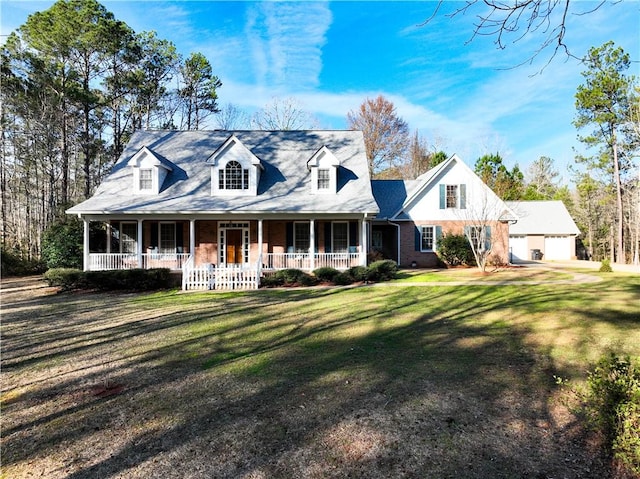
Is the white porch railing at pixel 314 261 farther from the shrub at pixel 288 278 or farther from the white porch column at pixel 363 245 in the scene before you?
the shrub at pixel 288 278

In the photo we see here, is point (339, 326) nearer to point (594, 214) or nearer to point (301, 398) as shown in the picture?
point (301, 398)

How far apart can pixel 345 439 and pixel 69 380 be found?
4.38m

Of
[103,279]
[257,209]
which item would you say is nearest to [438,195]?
[257,209]

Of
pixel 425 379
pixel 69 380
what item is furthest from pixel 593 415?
pixel 69 380

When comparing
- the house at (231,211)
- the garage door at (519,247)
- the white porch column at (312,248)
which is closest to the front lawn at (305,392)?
the white porch column at (312,248)

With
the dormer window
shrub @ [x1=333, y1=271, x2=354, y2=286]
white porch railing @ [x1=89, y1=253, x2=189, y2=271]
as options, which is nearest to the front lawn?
shrub @ [x1=333, y1=271, x2=354, y2=286]

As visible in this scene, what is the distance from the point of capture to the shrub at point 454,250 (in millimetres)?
20469

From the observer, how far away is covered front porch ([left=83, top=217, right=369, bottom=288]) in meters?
17.3

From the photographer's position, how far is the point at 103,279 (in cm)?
1416

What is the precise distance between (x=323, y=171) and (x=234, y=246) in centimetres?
613

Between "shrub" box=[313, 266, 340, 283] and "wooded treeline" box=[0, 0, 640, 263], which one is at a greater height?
"wooded treeline" box=[0, 0, 640, 263]

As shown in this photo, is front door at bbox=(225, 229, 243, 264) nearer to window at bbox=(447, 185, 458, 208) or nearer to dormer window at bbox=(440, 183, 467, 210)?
dormer window at bbox=(440, 183, 467, 210)

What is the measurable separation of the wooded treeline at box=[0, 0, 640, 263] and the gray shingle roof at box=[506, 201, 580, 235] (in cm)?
305

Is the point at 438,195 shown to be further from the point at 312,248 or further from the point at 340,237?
the point at 312,248
